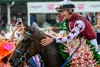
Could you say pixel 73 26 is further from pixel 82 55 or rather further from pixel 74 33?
pixel 82 55

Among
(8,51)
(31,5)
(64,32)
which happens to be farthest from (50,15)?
(8,51)

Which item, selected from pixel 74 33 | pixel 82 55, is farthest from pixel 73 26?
pixel 82 55

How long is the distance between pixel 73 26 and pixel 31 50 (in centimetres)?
77

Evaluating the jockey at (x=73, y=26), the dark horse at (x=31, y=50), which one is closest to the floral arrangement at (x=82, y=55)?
the jockey at (x=73, y=26)

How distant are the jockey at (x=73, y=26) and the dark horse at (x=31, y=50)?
13cm

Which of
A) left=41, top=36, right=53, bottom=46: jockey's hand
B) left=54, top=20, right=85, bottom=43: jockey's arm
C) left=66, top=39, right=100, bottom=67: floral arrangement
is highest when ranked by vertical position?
left=54, top=20, right=85, bottom=43: jockey's arm

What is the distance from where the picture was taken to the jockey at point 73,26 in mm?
7199

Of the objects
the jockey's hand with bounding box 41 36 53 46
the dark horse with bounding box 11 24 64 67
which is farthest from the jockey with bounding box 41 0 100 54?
the dark horse with bounding box 11 24 64 67

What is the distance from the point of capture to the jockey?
7.20 m

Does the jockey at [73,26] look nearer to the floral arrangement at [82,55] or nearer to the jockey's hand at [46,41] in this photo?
the jockey's hand at [46,41]

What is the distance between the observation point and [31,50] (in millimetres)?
7258

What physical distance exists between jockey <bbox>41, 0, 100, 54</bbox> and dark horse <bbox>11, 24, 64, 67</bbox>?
5.1 inches

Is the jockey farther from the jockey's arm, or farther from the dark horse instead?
the dark horse

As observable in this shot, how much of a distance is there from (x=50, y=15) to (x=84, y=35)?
15.2 metres
